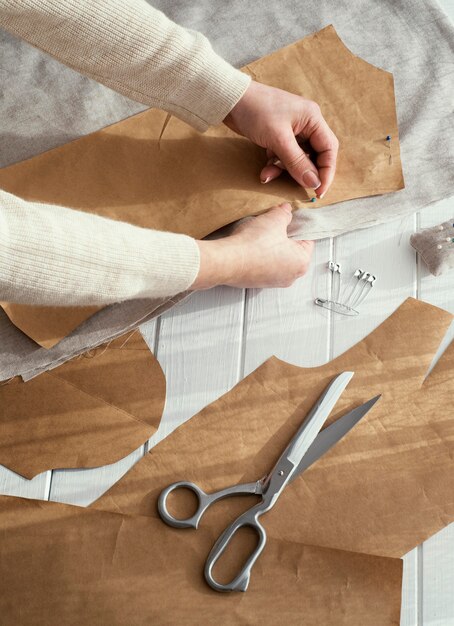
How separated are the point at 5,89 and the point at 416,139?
0.65m

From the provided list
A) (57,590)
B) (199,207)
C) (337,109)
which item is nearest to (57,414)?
(57,590)

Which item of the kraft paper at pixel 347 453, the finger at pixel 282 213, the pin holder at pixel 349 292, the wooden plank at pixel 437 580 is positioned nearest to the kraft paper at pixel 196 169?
the finger at pixel 282 213

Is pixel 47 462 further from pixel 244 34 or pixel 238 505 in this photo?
pixel 244 34

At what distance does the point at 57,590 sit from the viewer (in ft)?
3.13

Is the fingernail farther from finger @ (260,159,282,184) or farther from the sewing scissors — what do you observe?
the sewing scissors

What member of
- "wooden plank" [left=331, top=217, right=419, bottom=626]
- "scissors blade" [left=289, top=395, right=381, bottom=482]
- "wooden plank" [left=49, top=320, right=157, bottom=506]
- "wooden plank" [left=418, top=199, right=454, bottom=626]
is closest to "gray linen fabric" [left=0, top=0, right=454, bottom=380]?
"wooden plank" [left=331, top=217, right=419, bottom=626]

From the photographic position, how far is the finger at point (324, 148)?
3.54 ft

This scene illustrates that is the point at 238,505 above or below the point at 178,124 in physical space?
below

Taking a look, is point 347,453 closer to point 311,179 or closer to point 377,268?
point 377,268

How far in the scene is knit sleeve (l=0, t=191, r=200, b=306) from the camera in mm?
810

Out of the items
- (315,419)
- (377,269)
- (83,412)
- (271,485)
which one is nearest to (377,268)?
(377,269)

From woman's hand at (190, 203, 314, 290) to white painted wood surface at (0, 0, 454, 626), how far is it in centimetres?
5

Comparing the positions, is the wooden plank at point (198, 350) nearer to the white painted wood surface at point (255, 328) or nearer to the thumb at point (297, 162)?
the white painted wood surface at point (255, 328)

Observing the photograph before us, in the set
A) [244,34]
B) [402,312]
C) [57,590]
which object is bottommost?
[57,590]
